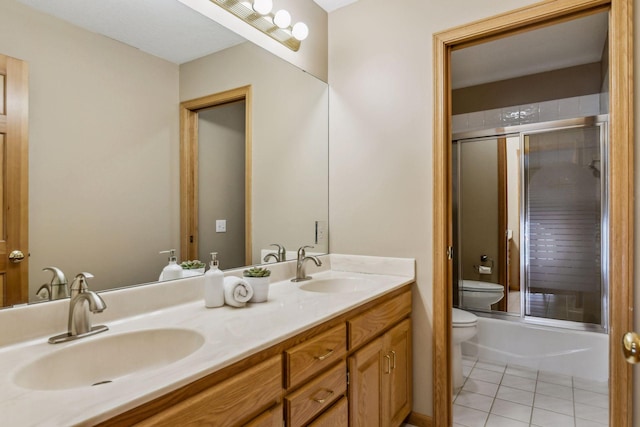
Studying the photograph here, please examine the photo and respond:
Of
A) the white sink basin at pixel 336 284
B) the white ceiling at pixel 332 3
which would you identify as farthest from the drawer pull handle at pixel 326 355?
the white ceiling at pixel 332 3

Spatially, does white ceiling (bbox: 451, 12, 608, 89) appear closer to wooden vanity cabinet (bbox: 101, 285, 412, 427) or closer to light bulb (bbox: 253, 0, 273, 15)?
light bulb (bbox: 253, 0, 273, 15)

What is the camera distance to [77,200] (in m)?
1.13

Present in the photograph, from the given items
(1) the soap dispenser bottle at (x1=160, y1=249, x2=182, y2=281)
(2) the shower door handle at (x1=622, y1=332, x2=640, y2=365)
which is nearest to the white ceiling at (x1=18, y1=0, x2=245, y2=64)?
(1) the soap dispenser bottle at (x1=160, y1=249, x2=182, y2=281)

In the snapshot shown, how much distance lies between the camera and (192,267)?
147 centimetres

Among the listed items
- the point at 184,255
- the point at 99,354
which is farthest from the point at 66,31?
the point at 99,354

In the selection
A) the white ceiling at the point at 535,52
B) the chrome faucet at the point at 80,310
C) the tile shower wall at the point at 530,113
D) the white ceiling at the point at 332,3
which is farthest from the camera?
the tile shower wall at the point at 530,113

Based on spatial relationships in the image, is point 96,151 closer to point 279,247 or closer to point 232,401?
point 232,401

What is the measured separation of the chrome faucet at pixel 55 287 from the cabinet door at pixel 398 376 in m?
1.26

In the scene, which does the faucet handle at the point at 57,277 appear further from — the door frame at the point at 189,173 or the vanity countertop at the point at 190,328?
the door frame at the point at 189,173

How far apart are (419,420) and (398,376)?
37cm

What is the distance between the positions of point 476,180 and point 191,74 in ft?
9.48

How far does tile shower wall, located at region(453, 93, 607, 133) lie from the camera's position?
297 cm

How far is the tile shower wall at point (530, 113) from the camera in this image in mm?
2975

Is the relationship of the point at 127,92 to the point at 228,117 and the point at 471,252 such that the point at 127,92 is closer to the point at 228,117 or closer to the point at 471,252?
the point at 228,117
